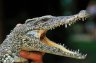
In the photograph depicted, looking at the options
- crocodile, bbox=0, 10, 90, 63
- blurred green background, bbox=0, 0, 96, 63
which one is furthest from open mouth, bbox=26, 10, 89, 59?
blurred green background, bbox=0, 0, 96, 63

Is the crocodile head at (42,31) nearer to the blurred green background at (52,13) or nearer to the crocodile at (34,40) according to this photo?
the crocodile at (34,40)

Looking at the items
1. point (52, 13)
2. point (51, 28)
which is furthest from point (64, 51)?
point (52, 13)

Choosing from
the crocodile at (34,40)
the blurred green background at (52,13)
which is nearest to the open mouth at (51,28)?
the crocodile at (34,40)

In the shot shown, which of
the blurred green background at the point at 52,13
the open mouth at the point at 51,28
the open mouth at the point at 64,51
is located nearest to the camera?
the open mouth at the point at 64,51

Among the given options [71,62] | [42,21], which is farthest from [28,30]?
[71,62]

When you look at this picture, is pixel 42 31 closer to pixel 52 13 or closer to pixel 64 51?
pixel 64 51

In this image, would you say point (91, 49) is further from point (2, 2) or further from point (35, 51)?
point (35, 51)

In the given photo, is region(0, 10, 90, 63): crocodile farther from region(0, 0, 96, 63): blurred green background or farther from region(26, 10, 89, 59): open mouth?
region(0, 0, 96, 63): blurred green background
